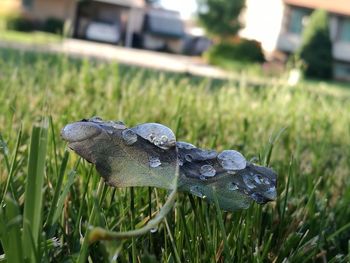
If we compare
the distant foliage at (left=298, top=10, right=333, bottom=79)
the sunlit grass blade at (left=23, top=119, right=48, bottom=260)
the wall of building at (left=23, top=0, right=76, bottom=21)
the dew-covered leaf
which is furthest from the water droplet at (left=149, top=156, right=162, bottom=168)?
the wall of building at (left=23, top=0, right=76, bottom=21)

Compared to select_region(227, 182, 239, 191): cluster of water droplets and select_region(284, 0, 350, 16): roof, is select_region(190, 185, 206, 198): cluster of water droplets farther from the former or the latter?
select_region(284, 0, 350, 16): roof

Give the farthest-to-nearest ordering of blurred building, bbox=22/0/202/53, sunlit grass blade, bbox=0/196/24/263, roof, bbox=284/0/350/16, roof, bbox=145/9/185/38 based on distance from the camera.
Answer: roof, bbox=145/9/185/38
roof, bbox=284/0/350/16
blurred building, bbox=22/0/202/53
sunlit grass blade, bbox=0/196/24/263

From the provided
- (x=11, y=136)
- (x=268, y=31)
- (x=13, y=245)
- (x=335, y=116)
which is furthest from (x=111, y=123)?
(x=268, y=31)

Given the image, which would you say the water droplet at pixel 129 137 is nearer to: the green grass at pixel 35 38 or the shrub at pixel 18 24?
the green grass at pixel 35 38

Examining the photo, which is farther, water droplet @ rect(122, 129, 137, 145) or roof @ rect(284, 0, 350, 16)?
roof @ rect(284, 0, 350, 16)

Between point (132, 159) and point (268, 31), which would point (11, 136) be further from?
point (268, 31)

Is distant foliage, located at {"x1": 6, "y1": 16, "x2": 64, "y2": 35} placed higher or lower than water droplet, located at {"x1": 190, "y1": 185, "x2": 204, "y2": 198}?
lower

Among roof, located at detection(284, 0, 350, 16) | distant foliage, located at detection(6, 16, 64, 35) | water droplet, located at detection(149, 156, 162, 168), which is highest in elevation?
water droplet, located at detection(149, 156, 162, 168)

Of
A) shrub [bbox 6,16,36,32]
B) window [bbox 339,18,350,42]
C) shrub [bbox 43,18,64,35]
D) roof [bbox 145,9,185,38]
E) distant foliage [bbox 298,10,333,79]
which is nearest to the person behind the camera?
distant foliage [bbox 298,10,333,79]
